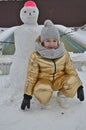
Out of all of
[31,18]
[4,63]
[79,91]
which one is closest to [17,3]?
[4,63]

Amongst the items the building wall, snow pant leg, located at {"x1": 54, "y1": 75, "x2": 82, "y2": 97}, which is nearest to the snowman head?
snow pant leg, located at {"x1": 54, "y1": 75, "x2": 82, "y2": 97}

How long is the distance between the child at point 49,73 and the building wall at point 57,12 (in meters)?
3.57

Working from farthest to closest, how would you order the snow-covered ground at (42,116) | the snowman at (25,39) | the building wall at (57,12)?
the building wall at (57,12)
the snowman at (25,39)
the snow-covered ground at (42,116)

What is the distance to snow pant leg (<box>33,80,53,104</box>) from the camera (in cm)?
Answer: 149

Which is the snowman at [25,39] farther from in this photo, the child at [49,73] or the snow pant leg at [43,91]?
the snow pant leg at [43,91]

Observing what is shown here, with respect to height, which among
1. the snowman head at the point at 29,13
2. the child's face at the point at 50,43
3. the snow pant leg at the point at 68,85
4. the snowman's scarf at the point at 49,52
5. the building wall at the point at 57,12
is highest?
the snowman head at the point at 29,13

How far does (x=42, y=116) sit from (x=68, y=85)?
0.22 metres

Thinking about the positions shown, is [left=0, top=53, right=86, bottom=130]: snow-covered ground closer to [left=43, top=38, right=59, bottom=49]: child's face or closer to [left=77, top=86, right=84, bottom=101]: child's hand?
[left=77, top=86, right=84, bottom=101]: child's hand

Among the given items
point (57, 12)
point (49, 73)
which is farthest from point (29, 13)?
point (57, 12)

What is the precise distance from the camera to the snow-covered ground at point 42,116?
1438 millimetres

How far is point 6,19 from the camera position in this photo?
516 centimetres

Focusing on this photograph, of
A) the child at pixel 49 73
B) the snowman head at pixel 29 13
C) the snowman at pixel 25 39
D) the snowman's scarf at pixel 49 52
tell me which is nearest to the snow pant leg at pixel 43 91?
the child at pixel 49 73

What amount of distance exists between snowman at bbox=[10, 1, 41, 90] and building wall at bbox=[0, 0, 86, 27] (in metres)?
3.34

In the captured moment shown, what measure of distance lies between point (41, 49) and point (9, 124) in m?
0.43
